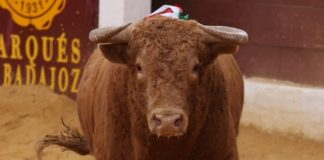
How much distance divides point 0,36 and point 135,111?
3.46m

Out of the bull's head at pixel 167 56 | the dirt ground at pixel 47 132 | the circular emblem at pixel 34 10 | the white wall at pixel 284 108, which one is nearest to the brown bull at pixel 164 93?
the bull's head at pixel 167 56

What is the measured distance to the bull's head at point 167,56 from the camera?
9.37ft

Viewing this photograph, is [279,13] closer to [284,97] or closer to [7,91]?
[284,97]

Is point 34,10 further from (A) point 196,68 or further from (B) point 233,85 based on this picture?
(A) point 196,68

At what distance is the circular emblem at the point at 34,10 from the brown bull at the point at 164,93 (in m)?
2.64

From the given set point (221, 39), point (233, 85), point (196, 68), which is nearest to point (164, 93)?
point (196, 68)

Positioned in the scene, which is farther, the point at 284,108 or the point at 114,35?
the point at 284,108

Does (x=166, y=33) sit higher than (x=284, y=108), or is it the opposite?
(x=166, y=33)

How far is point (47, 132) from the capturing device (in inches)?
233

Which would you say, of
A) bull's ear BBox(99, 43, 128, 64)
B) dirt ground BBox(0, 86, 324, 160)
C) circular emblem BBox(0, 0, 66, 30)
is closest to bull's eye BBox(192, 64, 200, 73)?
bull's ear BBox(99, 43, 128, 64)

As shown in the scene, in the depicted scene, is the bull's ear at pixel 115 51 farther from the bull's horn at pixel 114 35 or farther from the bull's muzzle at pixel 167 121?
the bull's muzzle at pixel 167 121

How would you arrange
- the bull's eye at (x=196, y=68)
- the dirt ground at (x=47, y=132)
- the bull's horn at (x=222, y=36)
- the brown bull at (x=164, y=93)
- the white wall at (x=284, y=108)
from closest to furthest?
the brown bull at (x=164, y=93)
the bull's eye at (x=196, y=68)
the bull's horn at (x=222, y=36)
the dirt ground at (x=47, y=132)
the white wall at (x=284, y=108)

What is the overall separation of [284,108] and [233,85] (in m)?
2.04

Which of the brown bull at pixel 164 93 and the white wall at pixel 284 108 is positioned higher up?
the brown bull at pixel 164 93
